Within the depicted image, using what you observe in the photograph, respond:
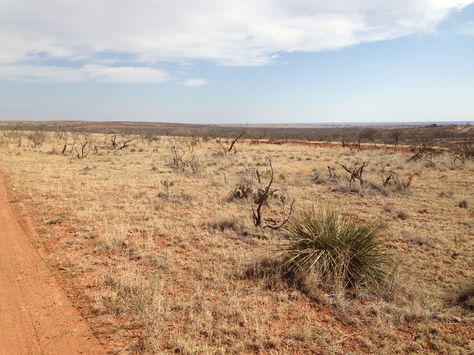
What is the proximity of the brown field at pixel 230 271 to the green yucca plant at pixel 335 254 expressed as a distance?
0.28m

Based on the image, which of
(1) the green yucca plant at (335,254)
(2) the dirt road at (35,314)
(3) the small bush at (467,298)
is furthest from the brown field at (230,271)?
(1) the green yucca plant at (335,254)

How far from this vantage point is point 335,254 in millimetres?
6238

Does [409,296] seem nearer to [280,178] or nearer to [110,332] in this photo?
[110,332]

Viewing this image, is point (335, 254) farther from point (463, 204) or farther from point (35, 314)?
point (463, 204)

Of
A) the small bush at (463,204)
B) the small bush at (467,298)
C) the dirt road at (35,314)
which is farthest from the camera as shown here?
the small bush at (463,204)

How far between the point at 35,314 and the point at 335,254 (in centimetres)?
428

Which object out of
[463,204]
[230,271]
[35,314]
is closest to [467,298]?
[230,271]

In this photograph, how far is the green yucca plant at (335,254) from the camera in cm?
601

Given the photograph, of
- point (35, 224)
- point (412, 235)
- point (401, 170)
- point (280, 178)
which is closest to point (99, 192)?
point (35, 224)

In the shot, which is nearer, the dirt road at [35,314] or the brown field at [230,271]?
the dirt road at [35,314]

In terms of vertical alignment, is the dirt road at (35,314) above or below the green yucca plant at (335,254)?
below

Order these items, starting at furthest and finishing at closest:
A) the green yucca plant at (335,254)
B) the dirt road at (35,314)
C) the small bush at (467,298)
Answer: the green yucca plant at (335,254) < the small bush at (467,298) < the dirt road at (35,314)

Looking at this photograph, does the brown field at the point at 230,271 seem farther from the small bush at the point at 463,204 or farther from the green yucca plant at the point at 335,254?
the green yucca plant at the point at 335,254

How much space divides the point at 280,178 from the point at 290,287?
11.7 metres
